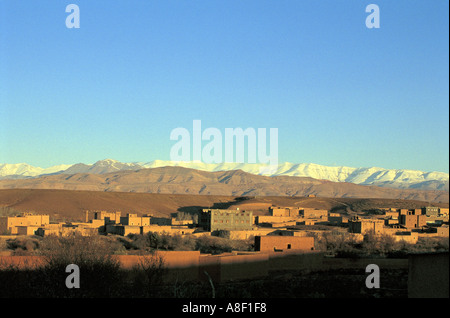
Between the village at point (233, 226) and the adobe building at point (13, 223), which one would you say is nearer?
the village at point (233, 226)

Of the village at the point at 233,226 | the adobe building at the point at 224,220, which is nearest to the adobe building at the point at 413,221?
the village at the point at 233,226

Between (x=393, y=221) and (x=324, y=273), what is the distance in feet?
99.1

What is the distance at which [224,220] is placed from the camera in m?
57.0

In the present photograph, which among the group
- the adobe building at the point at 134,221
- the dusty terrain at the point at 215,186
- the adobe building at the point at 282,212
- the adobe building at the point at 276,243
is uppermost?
the adobe building at the point at 276,243

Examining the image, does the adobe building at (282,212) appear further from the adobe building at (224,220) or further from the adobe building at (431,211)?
the adobe building at (224,220)

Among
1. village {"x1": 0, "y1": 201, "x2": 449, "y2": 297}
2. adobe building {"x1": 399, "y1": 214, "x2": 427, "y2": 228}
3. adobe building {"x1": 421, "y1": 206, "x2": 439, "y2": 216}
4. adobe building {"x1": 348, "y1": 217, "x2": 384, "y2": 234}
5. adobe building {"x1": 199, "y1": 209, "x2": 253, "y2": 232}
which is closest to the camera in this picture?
village {"x1": 0, "y1": 201, "x2": 449, "y2": 297}

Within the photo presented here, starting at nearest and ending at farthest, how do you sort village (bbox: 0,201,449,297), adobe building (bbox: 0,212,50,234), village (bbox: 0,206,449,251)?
village (bbox: 0,201,449,297) → village (bbox: 0,206,449,251) → adobe building (bbox: 0,212,50,234)

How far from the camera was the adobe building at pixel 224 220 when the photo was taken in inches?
2207

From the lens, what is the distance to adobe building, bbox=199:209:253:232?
2207 inches

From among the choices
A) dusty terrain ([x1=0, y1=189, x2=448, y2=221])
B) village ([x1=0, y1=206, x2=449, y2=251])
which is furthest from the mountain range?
village ([x1=0, y1=206, x2=449, y2=251])

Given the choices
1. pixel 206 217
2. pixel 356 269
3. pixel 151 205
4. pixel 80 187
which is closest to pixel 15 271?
pixel 356 269

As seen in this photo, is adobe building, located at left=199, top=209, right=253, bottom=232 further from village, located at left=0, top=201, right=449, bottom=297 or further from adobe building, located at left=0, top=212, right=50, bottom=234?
adobe building, located at left=0, top=212, right=50, bottom=234

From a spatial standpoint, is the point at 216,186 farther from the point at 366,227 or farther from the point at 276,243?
the point at 276,243

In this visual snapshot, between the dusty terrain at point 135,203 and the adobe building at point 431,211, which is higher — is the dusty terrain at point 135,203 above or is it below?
below
